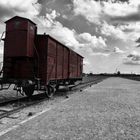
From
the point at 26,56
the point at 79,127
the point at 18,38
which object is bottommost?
the point at 79,127

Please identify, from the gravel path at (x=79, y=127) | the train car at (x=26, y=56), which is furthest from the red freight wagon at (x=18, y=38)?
the gravel path at (x=79, y=127)

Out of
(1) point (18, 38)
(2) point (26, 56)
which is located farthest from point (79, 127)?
(1) point (18, 38)

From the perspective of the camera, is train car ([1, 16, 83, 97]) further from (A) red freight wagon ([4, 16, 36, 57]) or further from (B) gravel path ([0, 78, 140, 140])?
(B) gravel path ([0, 78, 140, 140])

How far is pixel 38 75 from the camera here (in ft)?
43.3

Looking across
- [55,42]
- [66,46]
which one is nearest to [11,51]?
[55,42]

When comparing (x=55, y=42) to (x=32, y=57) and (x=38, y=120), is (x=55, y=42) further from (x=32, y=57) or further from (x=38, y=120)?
(x=38, y=120)

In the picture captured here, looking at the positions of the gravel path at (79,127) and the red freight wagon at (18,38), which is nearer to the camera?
the gravel path at (79,127)

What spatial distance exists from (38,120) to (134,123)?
306 centimetres

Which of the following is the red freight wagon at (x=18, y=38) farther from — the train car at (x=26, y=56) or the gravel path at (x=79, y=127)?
the gravel path at (x=79, y=127)

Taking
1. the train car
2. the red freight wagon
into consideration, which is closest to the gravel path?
the train car

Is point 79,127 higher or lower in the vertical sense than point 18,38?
lower

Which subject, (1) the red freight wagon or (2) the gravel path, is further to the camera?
(1) the red freight wagon

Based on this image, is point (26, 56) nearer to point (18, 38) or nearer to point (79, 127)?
point (18, 38)

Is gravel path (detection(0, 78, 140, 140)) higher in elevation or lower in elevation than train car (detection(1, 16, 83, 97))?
lower
